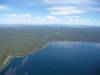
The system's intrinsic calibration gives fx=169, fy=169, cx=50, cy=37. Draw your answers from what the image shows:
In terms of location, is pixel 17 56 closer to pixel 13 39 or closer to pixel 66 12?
pixel 13 39

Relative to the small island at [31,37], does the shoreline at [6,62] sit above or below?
below

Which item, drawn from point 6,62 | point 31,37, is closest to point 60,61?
point 31,37

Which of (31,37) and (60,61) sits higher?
(31,37)

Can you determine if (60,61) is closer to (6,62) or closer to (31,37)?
(31,37)

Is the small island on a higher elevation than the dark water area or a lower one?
higher
